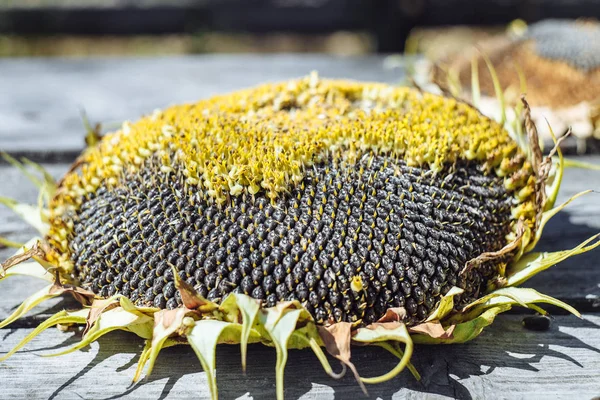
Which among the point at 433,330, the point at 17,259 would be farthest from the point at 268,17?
the point at 433,330

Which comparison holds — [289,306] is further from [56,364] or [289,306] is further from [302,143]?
[56,364]

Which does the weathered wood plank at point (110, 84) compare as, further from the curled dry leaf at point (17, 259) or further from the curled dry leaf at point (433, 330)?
the curled dry leaf at point (433, 330)

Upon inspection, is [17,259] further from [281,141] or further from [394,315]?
[394,315]

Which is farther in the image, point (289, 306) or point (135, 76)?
point (135, 76)

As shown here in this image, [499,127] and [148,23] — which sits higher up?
[148,23]

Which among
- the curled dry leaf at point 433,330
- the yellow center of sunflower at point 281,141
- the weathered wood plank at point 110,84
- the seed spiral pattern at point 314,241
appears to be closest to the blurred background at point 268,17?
the weathered wood plank at point 110,84

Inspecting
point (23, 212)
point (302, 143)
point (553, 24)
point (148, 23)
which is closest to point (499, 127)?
point (302, 143)
